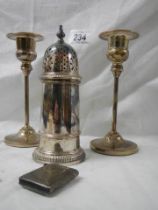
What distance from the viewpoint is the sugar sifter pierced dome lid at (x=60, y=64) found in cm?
59

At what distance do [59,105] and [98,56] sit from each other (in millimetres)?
359

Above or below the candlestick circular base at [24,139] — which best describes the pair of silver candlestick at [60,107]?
above

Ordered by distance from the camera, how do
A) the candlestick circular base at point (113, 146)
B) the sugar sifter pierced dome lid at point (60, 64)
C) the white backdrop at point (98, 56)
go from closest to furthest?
1. the sugar sifter pierced dome lid at point (60, 64)
2. the candlestick circular base at point (113, 146)
3. the white backdrop at point (98, 56)

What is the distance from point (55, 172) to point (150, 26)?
22.7 inches

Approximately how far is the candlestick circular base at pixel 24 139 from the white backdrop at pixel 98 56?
13 cm

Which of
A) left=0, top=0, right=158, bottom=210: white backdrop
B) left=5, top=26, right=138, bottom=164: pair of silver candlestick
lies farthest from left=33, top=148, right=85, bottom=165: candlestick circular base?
left=0, top=0, right=158, bottom=210: white backdrop

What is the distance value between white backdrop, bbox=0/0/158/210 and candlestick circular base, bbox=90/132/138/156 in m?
0.14

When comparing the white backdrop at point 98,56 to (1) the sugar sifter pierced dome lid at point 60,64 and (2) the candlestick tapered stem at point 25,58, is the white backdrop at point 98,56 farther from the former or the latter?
(1) the sugar sifter pierced dome lid at point 60,64

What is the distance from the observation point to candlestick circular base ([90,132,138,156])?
691 millimetres

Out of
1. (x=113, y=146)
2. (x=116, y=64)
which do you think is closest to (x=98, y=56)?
(x=116, y=64)

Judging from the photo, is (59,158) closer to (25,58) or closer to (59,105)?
(59,105)

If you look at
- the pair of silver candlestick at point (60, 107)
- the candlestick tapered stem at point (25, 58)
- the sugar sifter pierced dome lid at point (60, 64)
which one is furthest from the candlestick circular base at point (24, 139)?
the sugar sifter pierced dome lid at point (60, 64)

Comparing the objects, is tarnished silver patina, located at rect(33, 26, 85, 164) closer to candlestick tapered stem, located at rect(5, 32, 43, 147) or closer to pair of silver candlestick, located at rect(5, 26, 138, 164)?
pair of silver candlestick, located at rect(5, 26, 138, 164)

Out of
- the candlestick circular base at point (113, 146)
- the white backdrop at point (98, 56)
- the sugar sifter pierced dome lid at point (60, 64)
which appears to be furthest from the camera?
the white backdrop at point (98, 56)
